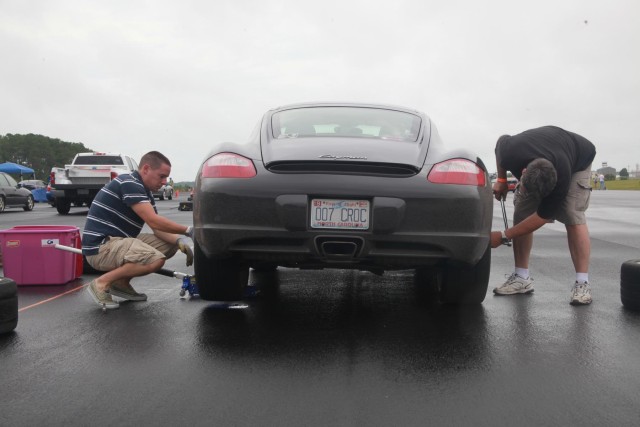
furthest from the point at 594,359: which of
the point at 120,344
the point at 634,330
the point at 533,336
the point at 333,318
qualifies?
the point at 120,344

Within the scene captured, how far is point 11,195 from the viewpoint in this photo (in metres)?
21.1

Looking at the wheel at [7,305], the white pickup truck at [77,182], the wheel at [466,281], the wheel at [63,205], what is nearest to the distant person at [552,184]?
the wheel at [466,281]

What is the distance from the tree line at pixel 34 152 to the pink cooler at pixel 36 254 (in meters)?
127

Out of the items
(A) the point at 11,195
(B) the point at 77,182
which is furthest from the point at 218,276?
(A) the point at 11,195

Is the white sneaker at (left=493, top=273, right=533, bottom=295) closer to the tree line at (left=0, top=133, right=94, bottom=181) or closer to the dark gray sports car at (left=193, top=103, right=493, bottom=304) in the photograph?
the dark gray sports car at (left=193, top=103, right=493, bottom=304)

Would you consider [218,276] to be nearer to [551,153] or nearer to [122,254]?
[122,254]

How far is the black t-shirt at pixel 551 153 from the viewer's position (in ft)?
13.9

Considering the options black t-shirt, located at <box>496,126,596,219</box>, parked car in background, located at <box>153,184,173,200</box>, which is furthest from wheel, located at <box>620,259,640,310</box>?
parked car in background, located at <box>153,184,173,200</box>

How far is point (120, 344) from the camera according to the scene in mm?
3307

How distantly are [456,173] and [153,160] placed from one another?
90.0 inches

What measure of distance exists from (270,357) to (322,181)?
993 millimetres

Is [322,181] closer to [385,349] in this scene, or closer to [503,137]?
[385,349]

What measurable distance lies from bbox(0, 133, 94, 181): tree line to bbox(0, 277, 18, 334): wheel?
5088 inches

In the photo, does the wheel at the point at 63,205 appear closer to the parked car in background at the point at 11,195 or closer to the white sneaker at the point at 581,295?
the parked car in background at the point at 11,195
